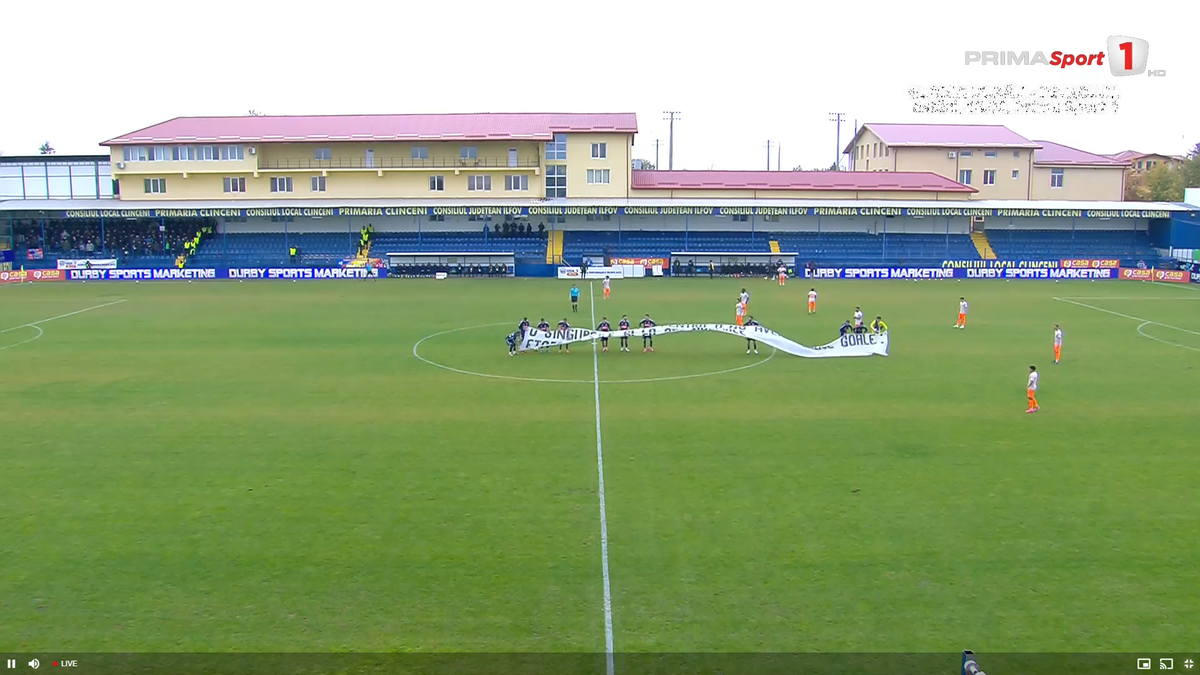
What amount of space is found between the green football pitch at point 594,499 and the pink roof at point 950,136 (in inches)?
2090

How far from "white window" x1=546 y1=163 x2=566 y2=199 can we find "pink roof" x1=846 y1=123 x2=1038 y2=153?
30.3 meters

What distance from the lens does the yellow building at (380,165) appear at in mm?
75750

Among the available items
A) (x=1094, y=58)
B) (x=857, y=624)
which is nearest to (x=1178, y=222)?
(x=1094, y=58)

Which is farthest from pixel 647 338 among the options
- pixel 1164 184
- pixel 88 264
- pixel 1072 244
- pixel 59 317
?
pixel 1164 184

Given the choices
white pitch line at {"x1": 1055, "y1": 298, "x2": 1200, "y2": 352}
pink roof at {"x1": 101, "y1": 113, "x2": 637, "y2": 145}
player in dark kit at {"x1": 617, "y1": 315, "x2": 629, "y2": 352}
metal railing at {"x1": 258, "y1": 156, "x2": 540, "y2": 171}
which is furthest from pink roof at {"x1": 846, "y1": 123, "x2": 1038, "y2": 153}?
player in dark kit at {"x1": 617, "y1": 315, "x2": 629, "y2": 352}

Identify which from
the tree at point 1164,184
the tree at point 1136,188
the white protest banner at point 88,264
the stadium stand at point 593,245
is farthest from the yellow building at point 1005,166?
the white protest banner at point 88,264

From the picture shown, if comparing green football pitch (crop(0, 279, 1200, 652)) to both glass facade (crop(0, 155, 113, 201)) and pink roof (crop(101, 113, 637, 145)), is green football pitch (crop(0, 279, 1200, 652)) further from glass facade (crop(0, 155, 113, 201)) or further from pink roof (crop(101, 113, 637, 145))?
glass facade (crop(0, 155, 113, 201))

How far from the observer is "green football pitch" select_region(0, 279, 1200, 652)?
39.6 ft

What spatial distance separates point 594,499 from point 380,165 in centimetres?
6471

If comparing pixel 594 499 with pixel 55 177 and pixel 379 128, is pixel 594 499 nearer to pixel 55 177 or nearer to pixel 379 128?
pixel 379 128

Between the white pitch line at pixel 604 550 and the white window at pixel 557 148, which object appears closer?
the white pitch line at pixel 604 550

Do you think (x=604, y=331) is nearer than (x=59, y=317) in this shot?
Yes

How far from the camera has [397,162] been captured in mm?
76625

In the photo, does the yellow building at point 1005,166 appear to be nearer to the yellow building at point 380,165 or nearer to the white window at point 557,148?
the yellow building at point 380,165
